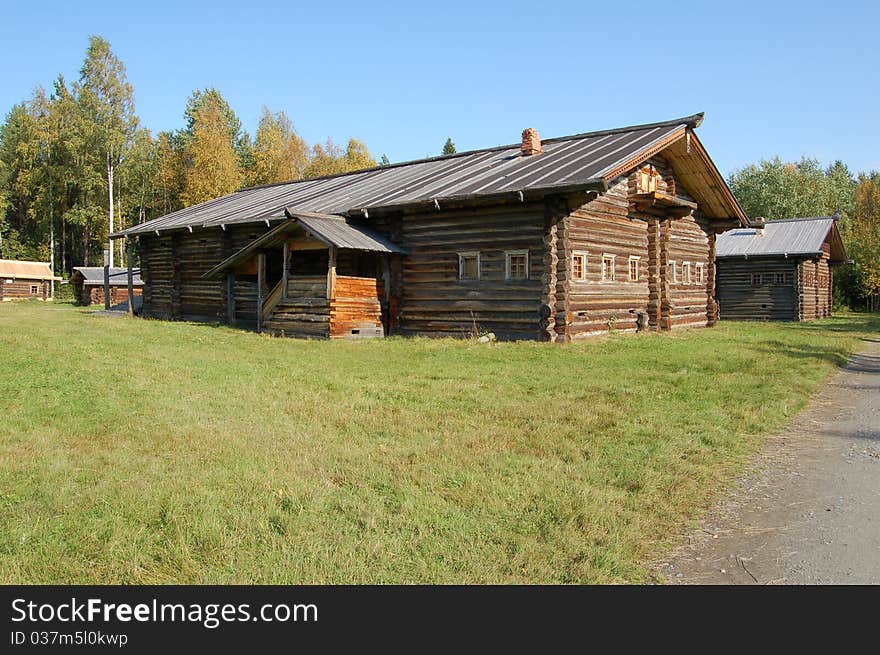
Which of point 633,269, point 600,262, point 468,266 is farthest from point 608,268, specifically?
point 468,266

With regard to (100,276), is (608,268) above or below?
below

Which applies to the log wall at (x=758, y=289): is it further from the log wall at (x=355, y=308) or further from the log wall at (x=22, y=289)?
the log wall at (x=22, y=289)

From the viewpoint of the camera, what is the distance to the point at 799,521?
5.02 metres

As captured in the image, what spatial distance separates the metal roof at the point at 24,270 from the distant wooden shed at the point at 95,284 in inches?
211

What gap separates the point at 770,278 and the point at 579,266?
2005 centimetres

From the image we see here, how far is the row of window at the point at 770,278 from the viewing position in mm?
33963

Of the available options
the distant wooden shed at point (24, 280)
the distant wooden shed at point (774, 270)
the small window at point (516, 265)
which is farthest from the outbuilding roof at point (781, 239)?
the distant wooden shed at point (24, 280)

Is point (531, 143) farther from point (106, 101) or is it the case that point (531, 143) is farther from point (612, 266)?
point (106, 101)

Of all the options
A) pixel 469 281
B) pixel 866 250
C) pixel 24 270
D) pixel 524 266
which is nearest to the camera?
pixel 524 266

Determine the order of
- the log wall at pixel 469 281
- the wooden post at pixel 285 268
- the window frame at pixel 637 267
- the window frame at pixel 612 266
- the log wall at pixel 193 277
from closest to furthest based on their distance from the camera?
the log wall at pixel 469 281, the wooden post at pixel 285 268, the window frame at pixel 612 266, the window frame at pixel 637 267, the log wall at pixel 193 277

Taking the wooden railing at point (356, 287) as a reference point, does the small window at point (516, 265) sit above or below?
above

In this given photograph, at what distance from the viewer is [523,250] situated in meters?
18.3
